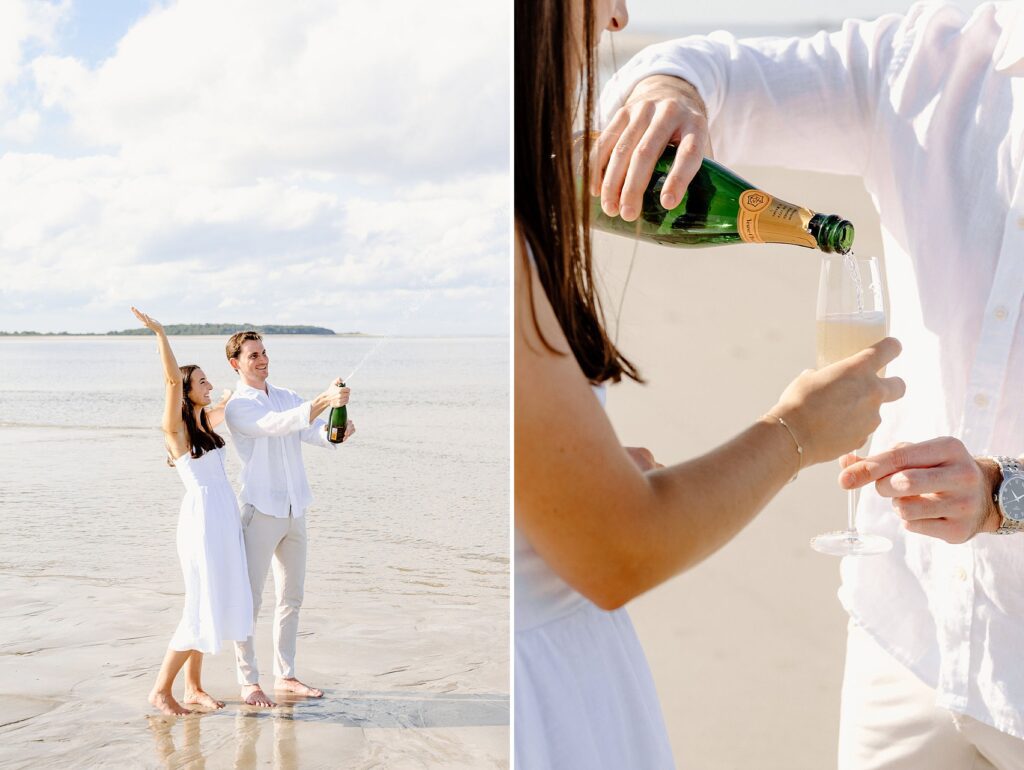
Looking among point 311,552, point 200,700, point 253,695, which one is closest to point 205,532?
point 253,695

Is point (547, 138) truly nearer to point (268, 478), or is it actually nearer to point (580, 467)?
point (580, 467)

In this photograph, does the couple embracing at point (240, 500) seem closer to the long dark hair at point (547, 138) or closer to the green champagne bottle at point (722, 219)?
the green champagne bottle at point (722, 219)

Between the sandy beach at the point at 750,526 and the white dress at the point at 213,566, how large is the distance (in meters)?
1.28

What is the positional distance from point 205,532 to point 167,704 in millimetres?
841

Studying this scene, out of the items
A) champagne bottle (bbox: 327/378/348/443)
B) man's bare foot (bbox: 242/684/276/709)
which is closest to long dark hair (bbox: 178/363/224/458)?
champagne bottle (bbox: 327/378/348/443)

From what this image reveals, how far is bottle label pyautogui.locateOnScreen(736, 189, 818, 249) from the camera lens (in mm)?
707

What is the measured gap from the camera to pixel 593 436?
1.32ft

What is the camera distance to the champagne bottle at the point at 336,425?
2.60 m

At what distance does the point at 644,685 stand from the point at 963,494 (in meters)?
0.24

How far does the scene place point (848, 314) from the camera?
2.24 feet

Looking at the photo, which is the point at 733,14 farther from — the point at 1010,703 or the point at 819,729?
the point at 1010,703

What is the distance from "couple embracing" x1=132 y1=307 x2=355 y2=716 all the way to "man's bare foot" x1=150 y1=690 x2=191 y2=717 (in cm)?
27

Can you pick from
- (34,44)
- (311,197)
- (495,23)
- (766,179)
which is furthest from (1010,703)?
(34,44)

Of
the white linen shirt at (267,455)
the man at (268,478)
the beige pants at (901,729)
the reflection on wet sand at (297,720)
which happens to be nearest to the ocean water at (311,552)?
the reflection on wet sand at (297,720)
